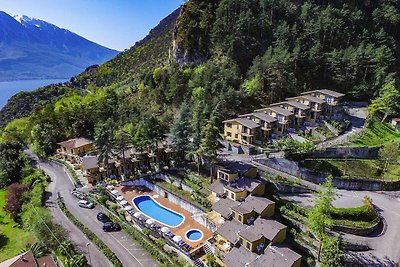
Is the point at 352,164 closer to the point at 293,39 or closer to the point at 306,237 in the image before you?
the point at 306,237

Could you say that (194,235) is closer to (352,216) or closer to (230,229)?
(230,229)

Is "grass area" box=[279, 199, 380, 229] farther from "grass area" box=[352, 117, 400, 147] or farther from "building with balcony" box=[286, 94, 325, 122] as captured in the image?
"building with balcony" box=[286, 94, 325, 122]

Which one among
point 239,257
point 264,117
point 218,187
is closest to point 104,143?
point 218,187

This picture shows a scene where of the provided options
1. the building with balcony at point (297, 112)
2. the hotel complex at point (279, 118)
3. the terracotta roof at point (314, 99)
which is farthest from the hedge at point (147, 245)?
the terracotta roof at point (314, 99)

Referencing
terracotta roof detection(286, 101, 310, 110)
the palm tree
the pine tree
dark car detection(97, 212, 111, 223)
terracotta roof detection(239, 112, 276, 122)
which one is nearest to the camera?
dark car detection(97, 212, 111, 223)

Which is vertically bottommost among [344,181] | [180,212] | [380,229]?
[180,212]

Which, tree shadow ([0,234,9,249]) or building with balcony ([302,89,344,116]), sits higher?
building with balcony ([302,89,344,116])

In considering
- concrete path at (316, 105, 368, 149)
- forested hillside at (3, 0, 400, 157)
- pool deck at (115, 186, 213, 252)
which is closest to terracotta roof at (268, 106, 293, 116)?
forested hillside at (3, 0, 400, 157)
